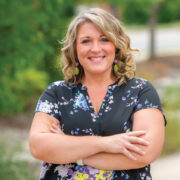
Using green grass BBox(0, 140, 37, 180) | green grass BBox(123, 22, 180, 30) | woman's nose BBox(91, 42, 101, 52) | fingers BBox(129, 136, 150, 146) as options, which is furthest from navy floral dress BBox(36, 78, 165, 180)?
green grass BBox(123, 22, 180, 30)

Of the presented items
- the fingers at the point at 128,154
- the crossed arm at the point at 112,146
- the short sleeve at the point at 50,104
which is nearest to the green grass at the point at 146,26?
the short sleeve at the point at 50,104

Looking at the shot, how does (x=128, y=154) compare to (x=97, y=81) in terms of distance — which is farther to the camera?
(x=97, y=81)

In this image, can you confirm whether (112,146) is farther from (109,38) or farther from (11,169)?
(11,169)

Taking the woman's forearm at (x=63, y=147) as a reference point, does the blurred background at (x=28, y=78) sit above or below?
above

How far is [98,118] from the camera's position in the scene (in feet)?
7.54

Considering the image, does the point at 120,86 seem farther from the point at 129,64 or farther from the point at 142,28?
the point at 142,28

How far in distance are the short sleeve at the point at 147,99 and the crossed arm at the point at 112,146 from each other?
0.03 metres

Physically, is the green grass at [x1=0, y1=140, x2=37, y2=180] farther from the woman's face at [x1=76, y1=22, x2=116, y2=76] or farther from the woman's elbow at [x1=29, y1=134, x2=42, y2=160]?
the woman's face at [x1=76, y1=22, x2=116, y2=76]

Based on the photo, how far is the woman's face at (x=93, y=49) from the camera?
2.33 m

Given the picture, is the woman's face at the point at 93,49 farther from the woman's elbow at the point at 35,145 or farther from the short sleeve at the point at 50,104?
the woman's elbow at the point at 35,145

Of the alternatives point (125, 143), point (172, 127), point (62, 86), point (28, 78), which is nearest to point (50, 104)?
point (62, 86)

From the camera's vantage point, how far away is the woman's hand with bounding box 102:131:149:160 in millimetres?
2189

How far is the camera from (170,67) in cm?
1644

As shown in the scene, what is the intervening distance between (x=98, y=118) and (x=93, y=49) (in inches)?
15.9
